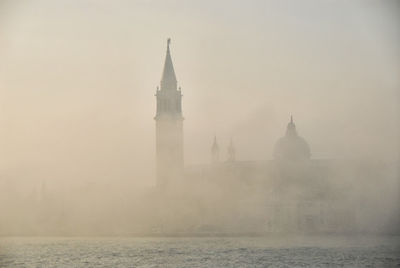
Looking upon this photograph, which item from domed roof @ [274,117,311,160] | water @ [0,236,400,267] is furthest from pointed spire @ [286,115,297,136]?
water @ [0,236,400,267]

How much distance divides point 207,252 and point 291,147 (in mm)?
46088

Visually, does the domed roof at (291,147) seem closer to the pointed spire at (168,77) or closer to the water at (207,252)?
the pointed spire at (168,77)

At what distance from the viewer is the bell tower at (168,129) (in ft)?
368

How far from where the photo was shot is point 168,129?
11519 centimetres

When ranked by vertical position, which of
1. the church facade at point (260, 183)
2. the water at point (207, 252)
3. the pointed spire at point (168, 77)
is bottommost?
the water at point (207, 252)

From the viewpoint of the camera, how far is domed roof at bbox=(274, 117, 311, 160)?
115 meters

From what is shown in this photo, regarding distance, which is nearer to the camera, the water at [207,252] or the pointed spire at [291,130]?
the water at [207,252]

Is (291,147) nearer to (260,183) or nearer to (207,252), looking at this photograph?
(260,183)

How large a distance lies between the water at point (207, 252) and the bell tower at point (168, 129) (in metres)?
21.5

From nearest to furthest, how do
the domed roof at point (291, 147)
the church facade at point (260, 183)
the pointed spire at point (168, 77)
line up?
1. the church facade at point (260, 183)
2. the pointed spire at point (168, 77)
3. the domed roof at point (291, 147)

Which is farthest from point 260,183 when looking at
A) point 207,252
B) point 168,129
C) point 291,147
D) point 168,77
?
point 207,252

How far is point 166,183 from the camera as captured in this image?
110625mm

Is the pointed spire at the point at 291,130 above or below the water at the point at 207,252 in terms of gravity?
above

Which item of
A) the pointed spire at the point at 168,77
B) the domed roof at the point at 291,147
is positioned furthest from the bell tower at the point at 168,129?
the domed roof at the point at 291,147
